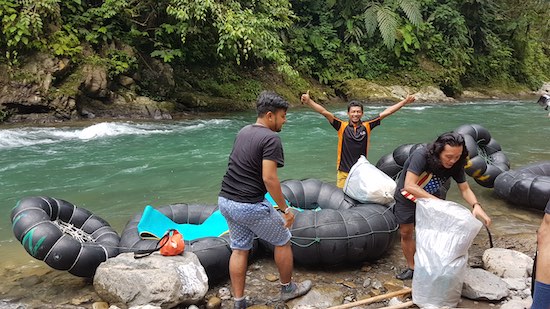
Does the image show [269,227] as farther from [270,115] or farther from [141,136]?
[141,136]

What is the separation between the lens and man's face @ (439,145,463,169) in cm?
337

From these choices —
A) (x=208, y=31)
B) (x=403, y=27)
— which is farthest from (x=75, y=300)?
(x=403, y=27)

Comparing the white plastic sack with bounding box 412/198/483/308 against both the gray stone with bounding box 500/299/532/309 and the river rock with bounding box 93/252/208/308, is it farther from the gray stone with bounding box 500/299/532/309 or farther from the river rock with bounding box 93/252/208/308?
the river rock with bounding box 93/252/208/308

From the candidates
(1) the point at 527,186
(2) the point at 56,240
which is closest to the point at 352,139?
(1) the point at 527,186

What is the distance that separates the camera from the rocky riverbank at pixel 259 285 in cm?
374

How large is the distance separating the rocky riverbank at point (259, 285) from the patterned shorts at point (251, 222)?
0.63 meters

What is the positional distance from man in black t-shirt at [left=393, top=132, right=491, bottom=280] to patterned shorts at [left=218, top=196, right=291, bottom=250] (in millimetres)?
1125

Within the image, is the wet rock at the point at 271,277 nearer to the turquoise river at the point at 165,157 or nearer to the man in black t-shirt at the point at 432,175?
the man in black t-shirt at the point at 432,175

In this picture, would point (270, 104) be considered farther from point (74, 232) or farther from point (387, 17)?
point (387, 17)

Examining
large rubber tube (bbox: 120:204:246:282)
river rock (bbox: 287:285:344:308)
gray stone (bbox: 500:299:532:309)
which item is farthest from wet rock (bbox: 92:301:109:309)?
gray stone (bbox: 500:299:532:309)

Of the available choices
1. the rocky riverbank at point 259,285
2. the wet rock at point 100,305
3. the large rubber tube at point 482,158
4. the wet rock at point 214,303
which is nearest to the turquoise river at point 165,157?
the large rubber tube at point 482,158

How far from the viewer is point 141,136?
10945mm

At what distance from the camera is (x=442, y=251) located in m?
3.33

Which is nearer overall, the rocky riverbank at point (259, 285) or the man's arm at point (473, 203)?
the man's arm at point (473, 203)
